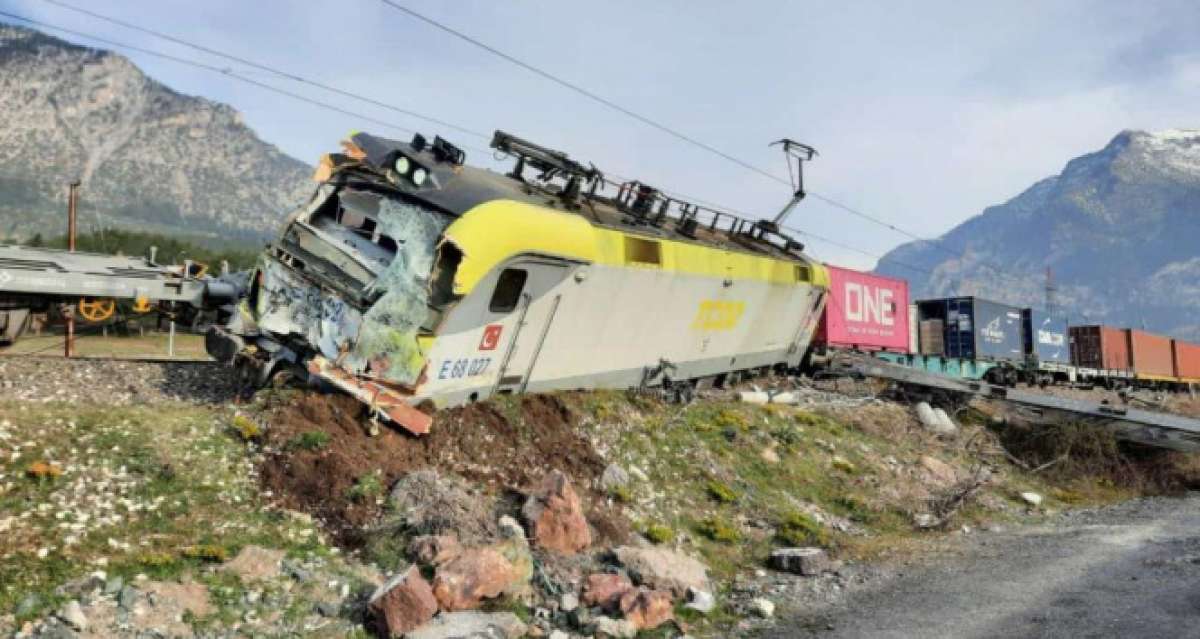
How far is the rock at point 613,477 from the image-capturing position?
1247 centimetres

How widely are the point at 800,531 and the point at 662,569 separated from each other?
13.1 ft

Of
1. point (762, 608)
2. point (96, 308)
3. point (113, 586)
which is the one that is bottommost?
point (762, 608)

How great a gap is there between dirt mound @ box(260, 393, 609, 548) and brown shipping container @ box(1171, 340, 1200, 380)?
5469cm

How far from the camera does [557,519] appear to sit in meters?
10.2

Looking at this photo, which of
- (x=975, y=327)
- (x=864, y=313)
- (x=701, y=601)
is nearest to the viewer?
(x=701, y=601)

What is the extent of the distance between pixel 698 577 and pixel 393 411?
4.94m

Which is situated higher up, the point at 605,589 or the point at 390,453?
the point at 390,453

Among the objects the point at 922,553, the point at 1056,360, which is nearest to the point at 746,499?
the point at 922,553

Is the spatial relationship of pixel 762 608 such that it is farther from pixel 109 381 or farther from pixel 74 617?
pixel 109 381

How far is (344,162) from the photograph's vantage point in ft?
39.8

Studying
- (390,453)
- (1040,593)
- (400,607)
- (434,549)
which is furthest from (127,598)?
(1040,593)

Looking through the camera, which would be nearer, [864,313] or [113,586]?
[113,586]

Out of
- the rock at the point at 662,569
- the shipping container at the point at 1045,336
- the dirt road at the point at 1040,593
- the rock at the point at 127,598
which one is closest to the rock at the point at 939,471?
the dirt road at the point at 1040,593

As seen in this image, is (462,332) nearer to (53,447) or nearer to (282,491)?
(282,491)
